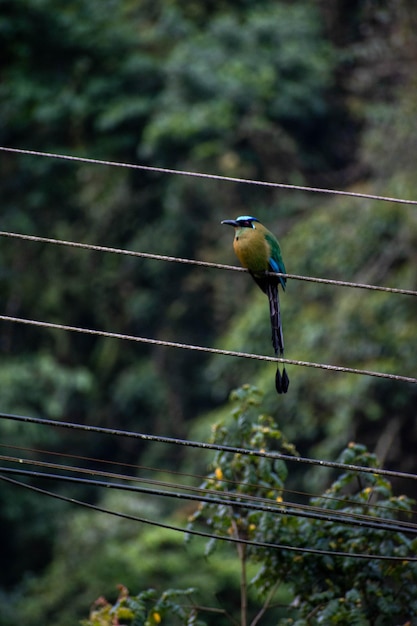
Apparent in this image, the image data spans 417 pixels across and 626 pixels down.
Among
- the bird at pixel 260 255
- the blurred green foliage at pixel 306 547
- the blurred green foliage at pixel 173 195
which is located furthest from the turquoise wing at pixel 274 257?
the blurred green foliage at pixel 173 195

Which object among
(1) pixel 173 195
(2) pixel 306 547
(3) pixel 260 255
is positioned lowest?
(2) pixel 306 547

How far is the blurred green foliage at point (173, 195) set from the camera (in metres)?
12.7

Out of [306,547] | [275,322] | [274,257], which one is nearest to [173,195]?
[274,257]

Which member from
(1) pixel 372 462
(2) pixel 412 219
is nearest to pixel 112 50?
(2) pixel 412 219

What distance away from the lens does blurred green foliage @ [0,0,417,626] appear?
41.8 ft

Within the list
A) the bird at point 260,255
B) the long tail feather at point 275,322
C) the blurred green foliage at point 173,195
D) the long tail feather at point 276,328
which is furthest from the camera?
the blurred green foliage at point 173,195

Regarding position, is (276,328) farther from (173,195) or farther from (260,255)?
(173,195)

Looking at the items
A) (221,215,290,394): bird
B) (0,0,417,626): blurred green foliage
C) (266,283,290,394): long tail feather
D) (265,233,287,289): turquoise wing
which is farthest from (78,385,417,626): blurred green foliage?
(0,0,417,626): blurred green foliage

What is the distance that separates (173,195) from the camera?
15.7 metres

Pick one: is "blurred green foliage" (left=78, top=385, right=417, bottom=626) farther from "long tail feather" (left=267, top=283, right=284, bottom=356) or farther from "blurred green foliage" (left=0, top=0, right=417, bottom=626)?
"blurred green foliage" (left=0, top=0, right=417, bottom=626)

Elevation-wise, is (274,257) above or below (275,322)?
above

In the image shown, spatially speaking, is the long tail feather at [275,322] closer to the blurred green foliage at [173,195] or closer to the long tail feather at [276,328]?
the long tail feather at [276,328]

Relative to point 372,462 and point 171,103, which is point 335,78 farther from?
point 372,462

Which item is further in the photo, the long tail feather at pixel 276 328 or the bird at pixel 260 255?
the bird at pixel 260 255
